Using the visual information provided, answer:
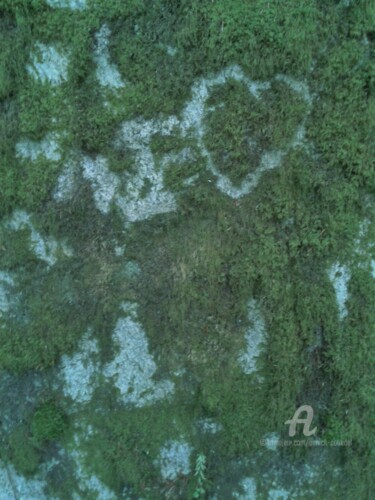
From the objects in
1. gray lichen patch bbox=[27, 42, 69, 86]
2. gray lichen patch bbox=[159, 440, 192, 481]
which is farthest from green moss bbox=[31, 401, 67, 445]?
gray lichen patch bbox=[27, 42, 69, 86]

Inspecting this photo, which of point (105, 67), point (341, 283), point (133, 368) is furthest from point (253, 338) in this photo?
point (105, 67)

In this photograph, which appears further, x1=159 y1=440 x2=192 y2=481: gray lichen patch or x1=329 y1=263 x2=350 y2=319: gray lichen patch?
x1=159 y1=440 x2=192 y2=481: gray lichen patch

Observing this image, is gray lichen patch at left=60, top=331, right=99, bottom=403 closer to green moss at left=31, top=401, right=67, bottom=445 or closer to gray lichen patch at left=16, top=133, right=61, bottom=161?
green moss at left=31, top=401, right=67, bottom=445

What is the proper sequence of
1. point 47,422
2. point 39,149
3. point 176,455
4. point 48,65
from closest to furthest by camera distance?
point 48,65 → point 39,149 → point 47,422 → point 176,455

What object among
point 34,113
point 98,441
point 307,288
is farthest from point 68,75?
point 98,441

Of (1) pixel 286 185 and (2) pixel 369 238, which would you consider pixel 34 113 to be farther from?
(2) pixel 369 238

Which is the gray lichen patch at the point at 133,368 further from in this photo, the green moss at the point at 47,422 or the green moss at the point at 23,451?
the green moss at the point at 23,451

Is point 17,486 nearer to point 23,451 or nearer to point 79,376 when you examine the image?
point 23,451

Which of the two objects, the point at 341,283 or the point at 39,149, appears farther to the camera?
the point at 341,283
